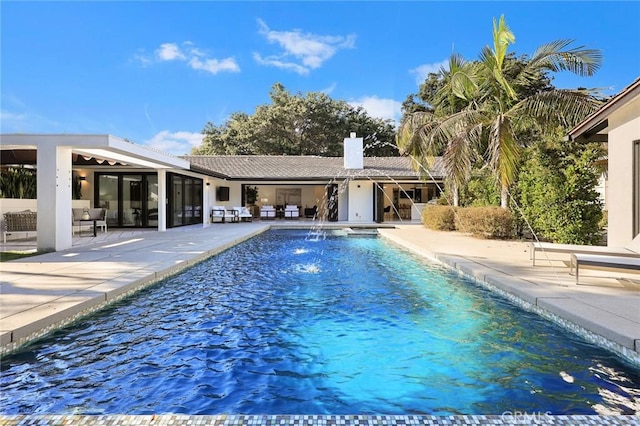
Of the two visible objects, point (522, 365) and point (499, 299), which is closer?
point (522, 365)

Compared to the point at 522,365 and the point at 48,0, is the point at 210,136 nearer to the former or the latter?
the point at 48,0

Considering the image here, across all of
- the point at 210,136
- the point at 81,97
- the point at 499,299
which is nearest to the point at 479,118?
the point at 499,299

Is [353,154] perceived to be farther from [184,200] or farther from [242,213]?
[184,200]

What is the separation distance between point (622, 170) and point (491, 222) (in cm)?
475

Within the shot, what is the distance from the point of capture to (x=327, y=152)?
37.2 meters

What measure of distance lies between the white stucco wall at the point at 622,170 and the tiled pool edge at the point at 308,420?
280 inches

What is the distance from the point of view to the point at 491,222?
1275 cm

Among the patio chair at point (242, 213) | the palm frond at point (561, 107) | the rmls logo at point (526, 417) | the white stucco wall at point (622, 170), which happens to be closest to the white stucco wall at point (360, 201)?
the patio chair at point (242, 213)

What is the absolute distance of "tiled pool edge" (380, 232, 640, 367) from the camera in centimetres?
361

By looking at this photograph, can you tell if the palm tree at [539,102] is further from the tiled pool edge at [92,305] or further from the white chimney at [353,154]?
the white chimney at [353,154]

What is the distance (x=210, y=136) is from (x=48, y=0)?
25861mm

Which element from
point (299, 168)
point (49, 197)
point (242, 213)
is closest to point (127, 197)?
point (242, 213)

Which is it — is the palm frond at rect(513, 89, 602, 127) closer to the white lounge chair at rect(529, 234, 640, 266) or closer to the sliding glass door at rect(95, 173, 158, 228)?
the white lounge chair at rect(529, 234, 640, 266)

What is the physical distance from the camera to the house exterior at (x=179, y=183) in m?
9.62
